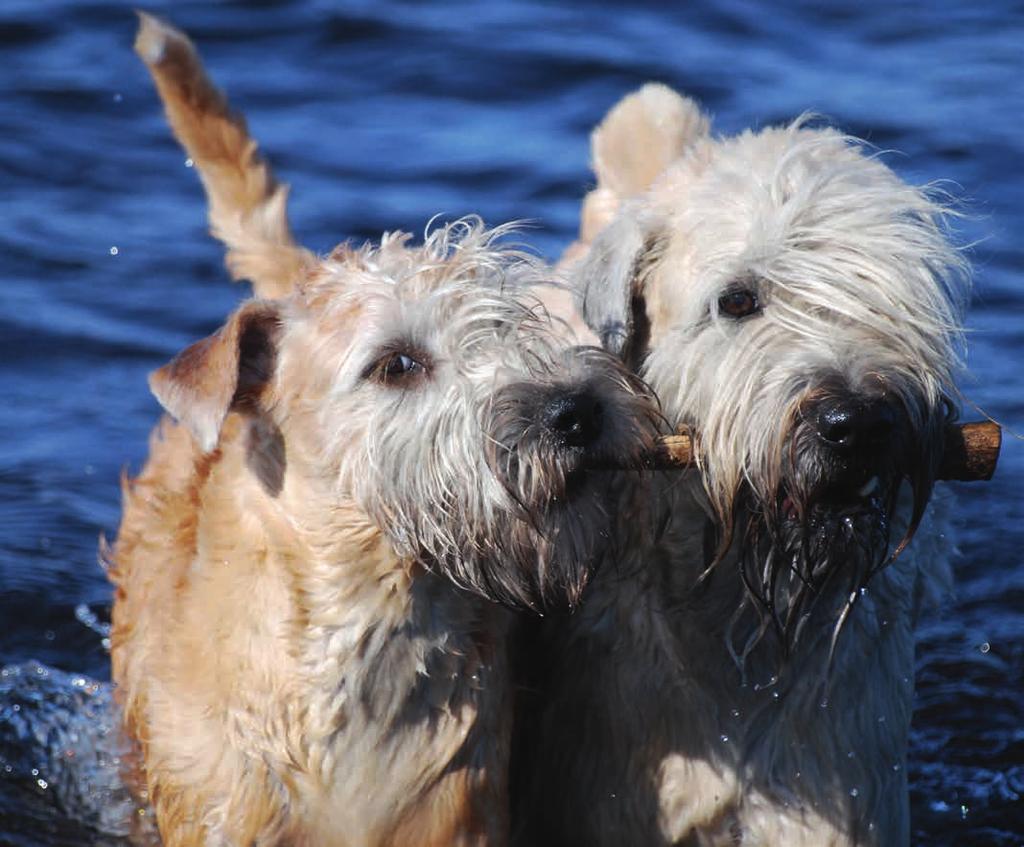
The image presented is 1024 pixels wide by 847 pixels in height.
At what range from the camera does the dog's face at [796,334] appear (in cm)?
386

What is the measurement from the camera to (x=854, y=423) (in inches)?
148

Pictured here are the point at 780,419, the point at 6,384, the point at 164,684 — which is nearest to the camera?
the point at 780,419

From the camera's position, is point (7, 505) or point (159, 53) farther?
point (7, 505)

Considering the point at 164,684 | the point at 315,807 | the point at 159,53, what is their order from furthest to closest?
the point at 159,53, the point at 164,684, the point at 315,807

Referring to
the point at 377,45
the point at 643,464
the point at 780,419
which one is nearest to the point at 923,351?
the point at 780,419

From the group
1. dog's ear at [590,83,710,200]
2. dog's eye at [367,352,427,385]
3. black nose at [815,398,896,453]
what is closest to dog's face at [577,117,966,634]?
black nose at [815,398,896,453]

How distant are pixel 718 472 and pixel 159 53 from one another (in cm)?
250

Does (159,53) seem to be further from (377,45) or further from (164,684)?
(377,45)

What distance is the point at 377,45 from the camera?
41.7 ft

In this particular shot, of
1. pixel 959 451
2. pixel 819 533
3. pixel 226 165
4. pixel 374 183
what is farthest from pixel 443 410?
pixel 374 183

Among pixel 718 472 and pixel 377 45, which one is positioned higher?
pixel 718 472

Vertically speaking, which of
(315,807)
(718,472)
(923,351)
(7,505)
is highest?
(923,351)

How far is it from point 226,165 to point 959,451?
8.87 ft

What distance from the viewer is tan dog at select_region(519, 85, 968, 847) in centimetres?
399
